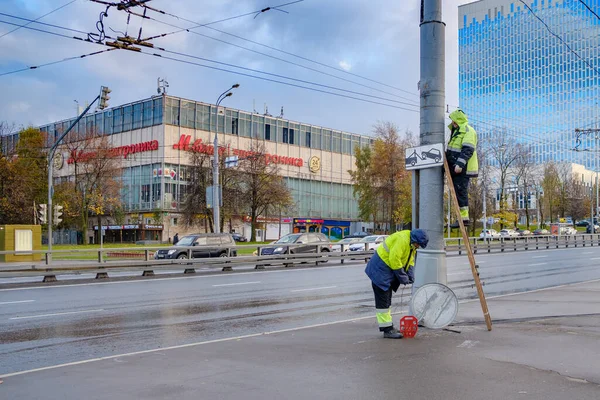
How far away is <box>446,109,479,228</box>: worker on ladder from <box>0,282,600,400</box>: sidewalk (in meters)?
1.96

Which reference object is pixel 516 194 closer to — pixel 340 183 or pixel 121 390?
pixel 340 183

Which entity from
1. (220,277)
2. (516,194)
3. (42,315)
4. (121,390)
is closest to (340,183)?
(516,194)

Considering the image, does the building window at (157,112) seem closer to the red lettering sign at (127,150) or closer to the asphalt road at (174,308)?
the red lettering sign at (127,150)

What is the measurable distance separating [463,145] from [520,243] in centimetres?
3761

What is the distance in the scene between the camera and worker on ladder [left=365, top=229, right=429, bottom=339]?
8.12 m

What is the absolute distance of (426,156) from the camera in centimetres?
898

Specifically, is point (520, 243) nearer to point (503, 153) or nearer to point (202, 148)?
point (503, 153)

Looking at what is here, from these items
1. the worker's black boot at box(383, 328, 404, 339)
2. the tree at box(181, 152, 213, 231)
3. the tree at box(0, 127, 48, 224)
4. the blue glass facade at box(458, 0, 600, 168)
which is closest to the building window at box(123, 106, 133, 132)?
the tree at box(0, 127, 48, 224)

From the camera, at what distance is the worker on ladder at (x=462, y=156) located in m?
8.52

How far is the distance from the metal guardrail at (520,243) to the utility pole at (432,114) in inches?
1090

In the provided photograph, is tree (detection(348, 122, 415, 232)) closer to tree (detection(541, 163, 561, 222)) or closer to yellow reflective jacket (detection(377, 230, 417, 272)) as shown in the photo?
tree (detection(541, 163, 561, 222))

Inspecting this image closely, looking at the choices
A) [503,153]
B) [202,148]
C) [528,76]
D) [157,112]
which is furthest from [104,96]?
[528,76]

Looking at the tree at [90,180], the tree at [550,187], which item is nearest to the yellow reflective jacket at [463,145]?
the tree at [90,180]

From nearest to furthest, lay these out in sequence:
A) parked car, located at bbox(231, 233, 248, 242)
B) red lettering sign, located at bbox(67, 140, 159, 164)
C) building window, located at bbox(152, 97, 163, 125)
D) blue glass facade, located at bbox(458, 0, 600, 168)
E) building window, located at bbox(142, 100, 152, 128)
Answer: red lettering sign, located at bbox(67, 140, 159, 164), building window, located at bbox(152, 97, 163, 125), building window, located at bbox(142, 100, 152, 128), parked car, located at bbox(231, 233, 248, 242), blue glass facade, located at bbox(458, 0, 600, 168)
